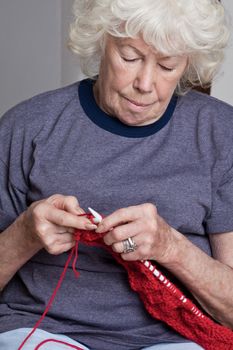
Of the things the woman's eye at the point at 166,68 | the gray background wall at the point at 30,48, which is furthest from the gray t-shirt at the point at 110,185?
the gray background wall at the point at 30,48

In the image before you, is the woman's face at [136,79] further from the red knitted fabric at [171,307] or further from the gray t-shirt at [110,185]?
the red knitted fabric at [171,307]

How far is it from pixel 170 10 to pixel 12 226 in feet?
1.86

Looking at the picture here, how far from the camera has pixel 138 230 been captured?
1.10 meters

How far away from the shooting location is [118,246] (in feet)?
3.63

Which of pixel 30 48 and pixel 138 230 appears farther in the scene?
pixel 30 48

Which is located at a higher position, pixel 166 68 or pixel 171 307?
pixel 166 68

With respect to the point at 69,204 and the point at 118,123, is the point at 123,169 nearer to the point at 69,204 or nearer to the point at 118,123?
the point at 118,123

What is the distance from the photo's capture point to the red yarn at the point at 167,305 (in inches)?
46.9

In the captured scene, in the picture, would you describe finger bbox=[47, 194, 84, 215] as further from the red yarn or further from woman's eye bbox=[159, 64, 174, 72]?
woman's eye bbox=[159, 64, 174, 72]

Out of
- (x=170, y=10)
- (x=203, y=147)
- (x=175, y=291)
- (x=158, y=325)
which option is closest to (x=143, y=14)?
(x=170, y=10)

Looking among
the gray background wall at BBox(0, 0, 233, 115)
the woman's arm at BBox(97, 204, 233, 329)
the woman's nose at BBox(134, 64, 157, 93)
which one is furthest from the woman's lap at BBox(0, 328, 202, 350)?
the gray background wall at BBox(0, 0, 233, 115)

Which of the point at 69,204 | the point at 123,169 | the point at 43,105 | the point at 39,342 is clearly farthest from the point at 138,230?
the point at 43,105

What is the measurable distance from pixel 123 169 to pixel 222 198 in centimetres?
23

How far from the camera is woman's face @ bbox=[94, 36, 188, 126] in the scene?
122 cm
